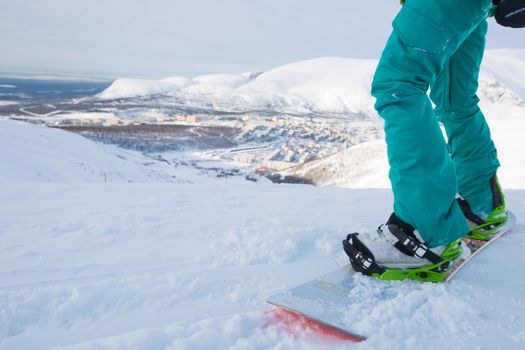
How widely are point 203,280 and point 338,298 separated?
0.38m

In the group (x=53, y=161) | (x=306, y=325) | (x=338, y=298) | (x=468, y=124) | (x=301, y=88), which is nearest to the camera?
(x=306, y=325)

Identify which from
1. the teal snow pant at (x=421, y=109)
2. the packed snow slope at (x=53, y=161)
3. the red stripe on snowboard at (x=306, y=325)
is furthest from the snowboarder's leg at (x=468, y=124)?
the packed snow slope at (x=53, y=161)

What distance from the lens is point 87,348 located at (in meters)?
0.76

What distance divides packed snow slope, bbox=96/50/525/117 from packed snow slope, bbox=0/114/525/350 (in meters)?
53.0

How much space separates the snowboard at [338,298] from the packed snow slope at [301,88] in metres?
53.4

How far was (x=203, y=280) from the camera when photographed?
1102 mm

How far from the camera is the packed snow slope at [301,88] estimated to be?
2142 inches

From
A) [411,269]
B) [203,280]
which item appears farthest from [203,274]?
[411,269]

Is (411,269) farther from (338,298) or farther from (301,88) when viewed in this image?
(301,88)

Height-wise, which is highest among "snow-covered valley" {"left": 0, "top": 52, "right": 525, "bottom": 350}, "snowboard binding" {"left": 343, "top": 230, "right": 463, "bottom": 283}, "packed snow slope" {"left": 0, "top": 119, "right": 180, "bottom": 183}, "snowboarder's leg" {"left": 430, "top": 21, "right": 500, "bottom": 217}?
"snowboarder's leg" {"left": 430, "top": 21, "right": 500, "bottom": 217}

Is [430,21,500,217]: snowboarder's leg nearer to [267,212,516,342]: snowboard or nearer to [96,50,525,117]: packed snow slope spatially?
[267,212,516,342]: snowboard

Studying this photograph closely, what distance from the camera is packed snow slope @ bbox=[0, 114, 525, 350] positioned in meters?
0.82

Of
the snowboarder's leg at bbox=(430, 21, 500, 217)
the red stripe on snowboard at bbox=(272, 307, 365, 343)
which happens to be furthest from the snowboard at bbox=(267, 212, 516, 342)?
the snowboarder's leg at bbox=(430, 21, 500, 217)

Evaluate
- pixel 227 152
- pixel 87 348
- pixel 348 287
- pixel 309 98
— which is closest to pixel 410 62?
pixel 348 287
